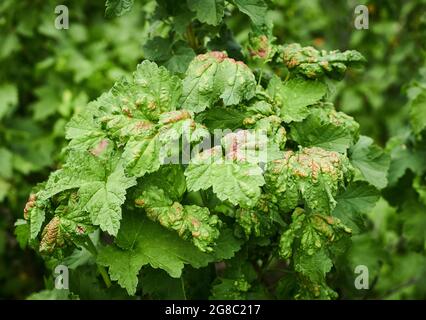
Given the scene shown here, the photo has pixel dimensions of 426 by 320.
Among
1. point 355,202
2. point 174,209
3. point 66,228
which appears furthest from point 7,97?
point 355,202

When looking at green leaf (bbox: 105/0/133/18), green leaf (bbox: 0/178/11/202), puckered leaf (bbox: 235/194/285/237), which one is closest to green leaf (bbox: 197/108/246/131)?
puckered leaf (bbox: 235/194/285/237)

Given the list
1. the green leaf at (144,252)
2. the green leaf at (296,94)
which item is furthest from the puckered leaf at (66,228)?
the green leaf at (296,94)

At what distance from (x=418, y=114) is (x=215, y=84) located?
1.02 metres

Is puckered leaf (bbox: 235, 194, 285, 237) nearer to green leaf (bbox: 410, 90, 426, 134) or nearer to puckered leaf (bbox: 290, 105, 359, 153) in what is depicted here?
puckered leaf (bbox: 290, 105, 359, 153)

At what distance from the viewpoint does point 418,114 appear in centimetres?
240

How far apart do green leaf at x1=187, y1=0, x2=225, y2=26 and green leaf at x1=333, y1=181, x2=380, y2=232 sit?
0.71m

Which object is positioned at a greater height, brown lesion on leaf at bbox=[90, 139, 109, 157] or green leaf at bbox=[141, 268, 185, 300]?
brown lesion on leaf at bbox=[90, 139, 109, 157]

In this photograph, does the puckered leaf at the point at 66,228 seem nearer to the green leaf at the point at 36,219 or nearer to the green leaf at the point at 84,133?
the green leaf at the point at 36,219

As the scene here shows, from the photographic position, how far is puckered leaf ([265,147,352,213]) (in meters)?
1.62

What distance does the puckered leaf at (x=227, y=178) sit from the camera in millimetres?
1525

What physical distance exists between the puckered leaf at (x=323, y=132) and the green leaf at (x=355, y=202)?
209 mm

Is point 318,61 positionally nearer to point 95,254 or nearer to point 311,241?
point 311,241
